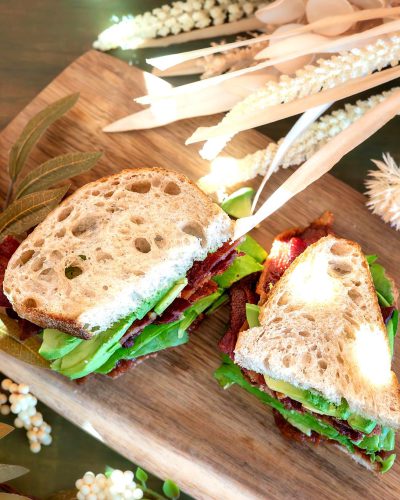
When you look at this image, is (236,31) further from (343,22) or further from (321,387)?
(321,387)

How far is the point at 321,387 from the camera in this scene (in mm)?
2398

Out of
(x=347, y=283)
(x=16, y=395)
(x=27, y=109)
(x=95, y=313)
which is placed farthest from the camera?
(x=27, y=109)

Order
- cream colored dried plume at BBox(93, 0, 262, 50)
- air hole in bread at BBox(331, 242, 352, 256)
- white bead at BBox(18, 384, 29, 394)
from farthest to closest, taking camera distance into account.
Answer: cream colored dried plume at BBox(93, 0, 262, 50), white bead at BBox(18, 384, 29, 394), air hole in bread at BBox(331, 242, 352, 256)

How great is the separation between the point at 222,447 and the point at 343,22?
1.56 meters

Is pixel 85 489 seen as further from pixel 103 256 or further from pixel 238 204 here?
pixel 238 204

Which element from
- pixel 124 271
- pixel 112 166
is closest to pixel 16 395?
pixel 124 271

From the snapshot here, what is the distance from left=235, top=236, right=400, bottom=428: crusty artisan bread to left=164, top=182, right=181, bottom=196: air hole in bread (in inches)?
18.5

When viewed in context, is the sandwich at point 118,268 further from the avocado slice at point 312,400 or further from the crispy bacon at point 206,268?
the avocado slice at point 312,400

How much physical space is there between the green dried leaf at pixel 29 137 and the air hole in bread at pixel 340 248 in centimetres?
111

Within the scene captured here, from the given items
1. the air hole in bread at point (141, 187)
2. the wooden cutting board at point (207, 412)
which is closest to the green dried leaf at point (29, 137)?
the wooden cutting board at point (207, 412)

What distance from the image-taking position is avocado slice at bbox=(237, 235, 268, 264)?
271 cm

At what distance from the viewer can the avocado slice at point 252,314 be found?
101 inches

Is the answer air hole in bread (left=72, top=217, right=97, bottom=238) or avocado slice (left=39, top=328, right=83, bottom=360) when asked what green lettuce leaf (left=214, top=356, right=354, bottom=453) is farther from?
air hole in bread (left=72, top=217, right=97, bottom=238)

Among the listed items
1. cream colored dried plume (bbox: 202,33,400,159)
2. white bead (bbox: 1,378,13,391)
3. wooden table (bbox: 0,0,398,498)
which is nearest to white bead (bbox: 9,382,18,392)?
white bead (bbox: 1,378,13,391)
